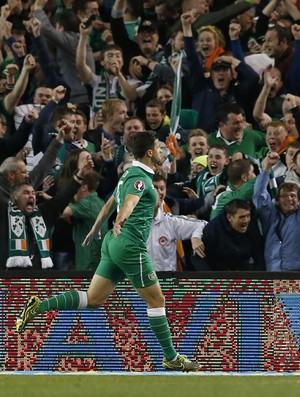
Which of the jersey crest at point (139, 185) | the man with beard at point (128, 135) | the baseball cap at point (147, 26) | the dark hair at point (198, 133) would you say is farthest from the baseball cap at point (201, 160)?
the jersey crest at point (139, 185)

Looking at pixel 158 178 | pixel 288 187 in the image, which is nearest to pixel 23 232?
pixel 158 178

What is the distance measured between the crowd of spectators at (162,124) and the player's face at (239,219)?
0.04 ft

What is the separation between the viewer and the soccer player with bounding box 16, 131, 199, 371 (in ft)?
32.6

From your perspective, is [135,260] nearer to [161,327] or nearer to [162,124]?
[161,327]

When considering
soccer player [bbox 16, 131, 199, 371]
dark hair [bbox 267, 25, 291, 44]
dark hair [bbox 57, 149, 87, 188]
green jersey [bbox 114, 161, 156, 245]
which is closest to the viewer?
green jersey [bbox 114, 161, 156, 245]

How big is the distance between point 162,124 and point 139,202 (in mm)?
4648

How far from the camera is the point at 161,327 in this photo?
1007 centimetres

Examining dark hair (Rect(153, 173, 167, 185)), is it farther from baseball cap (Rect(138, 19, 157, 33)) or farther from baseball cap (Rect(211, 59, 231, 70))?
baseball cap (Rect(138, 19, 157, 33))

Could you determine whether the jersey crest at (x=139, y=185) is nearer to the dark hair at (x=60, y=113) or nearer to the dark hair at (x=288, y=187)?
the dark hair at (x=288, y=187)

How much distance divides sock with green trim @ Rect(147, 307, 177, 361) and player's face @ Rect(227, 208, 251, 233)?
208cm

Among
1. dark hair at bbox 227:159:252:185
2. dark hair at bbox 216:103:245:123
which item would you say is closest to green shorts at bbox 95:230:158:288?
dark hair at bbox 227:159:252:185

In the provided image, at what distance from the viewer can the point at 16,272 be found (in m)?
11.5
